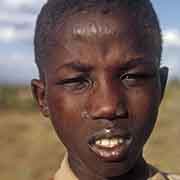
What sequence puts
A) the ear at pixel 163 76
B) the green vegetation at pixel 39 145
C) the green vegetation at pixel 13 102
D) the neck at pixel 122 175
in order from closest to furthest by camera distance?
the neck at pixel 122 175, the ear at pixel 163 76, the green vegetation at pixel 39 145, the green vegetation at pixel 13 102

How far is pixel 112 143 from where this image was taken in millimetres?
1584

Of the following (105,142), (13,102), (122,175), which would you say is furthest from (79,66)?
(13,102)

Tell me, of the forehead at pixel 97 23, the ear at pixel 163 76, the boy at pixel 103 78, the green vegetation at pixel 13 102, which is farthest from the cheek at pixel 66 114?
the green vegetation at pixel 13 102

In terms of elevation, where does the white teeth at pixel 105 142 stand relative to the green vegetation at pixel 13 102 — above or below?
above

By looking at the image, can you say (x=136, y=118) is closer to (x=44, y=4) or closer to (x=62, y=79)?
(x=62, y=79)

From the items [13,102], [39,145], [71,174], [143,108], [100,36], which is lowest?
[13,102]

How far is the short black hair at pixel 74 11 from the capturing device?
1639mm

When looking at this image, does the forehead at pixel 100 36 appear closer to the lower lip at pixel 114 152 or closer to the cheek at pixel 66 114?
the cheek at pixel 66 114

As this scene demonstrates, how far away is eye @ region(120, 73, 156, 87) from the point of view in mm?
1631

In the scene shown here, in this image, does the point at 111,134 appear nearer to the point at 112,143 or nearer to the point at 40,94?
the point at 112,143

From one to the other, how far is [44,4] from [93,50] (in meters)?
0.33

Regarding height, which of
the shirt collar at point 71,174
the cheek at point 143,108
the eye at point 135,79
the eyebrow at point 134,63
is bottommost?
the shirt collar at point 71,174

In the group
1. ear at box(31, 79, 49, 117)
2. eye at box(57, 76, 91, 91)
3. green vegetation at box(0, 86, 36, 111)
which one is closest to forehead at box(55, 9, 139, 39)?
eye at box(57, 76, 91, 91)

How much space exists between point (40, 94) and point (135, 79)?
40 cm
